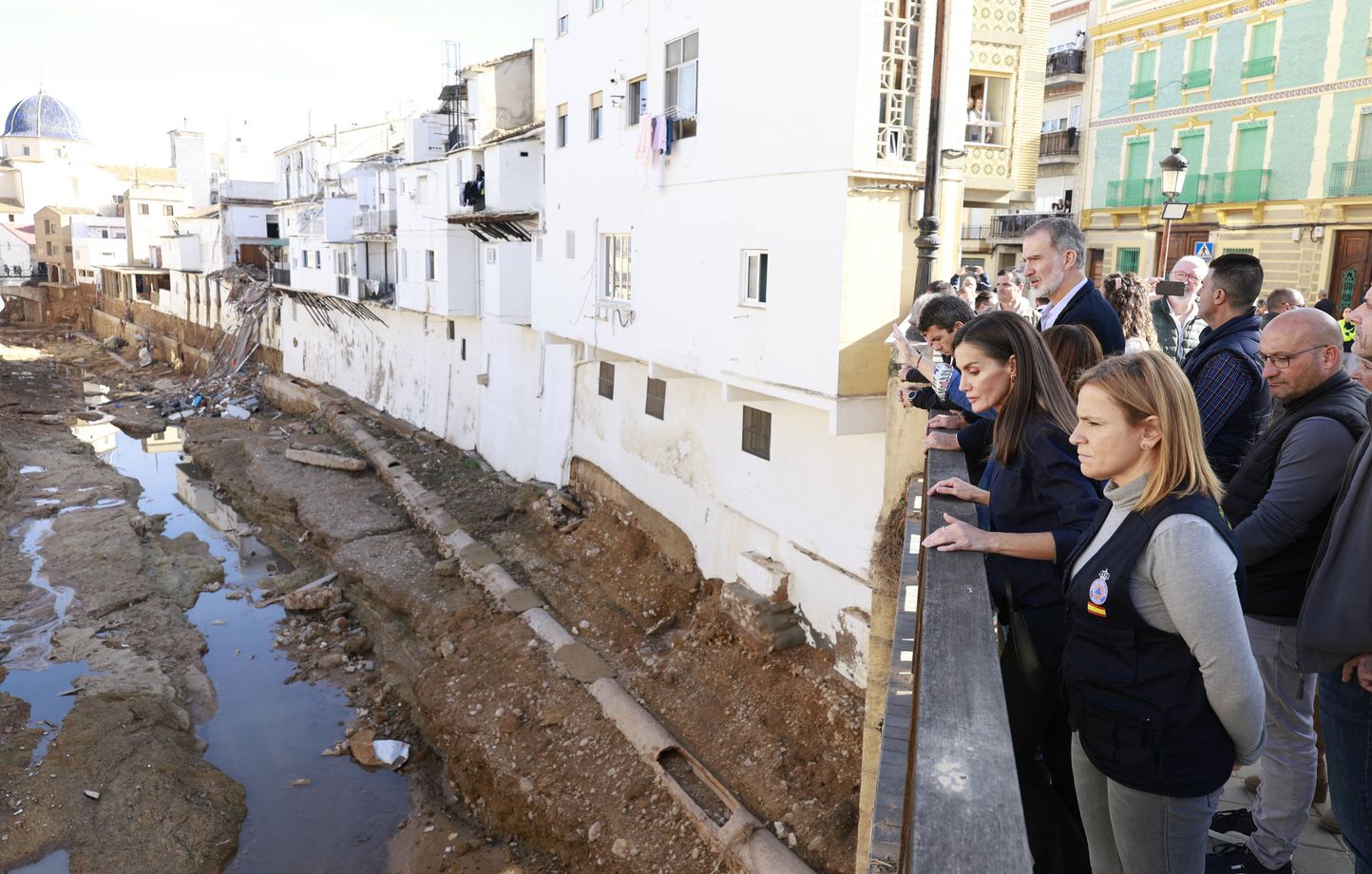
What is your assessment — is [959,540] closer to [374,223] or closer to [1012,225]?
[1012,225]

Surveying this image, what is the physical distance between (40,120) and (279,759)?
262ft

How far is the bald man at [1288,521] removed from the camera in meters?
3.43

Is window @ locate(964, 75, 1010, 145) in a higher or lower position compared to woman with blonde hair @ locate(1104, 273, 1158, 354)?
higher

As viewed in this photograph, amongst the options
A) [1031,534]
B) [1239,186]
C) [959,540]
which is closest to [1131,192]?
[1239,186]

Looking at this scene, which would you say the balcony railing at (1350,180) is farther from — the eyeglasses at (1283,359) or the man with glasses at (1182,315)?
the eyeglasses at (1283,359)

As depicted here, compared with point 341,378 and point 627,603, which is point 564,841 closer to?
point 627,603

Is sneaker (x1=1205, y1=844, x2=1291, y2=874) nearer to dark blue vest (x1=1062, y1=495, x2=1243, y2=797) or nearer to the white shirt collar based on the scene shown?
dark blue vest (x1=1062, y1=495, x2=1243, y2=797)

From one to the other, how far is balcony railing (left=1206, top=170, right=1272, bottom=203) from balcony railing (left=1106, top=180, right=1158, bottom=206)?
1453 mm

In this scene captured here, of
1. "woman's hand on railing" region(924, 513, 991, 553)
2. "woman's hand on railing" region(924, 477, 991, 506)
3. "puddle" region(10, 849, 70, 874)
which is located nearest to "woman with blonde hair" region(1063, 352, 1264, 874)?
"woman's hand on railing" region(924, 513, 991, 553)

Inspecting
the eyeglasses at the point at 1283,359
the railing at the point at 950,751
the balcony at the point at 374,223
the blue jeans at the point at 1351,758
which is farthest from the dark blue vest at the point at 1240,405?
the balcony at the point at 374,223

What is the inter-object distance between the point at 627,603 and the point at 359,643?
5.32m

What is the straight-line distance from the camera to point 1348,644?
9.70ft

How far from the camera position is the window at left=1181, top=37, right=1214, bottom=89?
19484 millimetres

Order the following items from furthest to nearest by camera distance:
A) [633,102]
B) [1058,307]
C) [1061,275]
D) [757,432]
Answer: [633,102]
[757,432]
[1061,275]
[1058,307]
